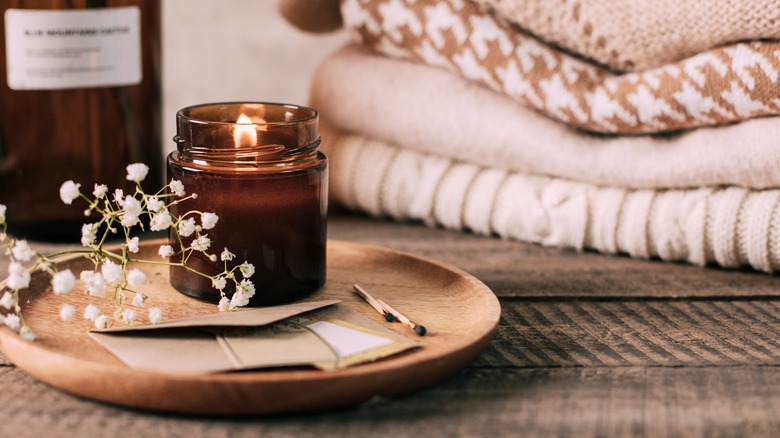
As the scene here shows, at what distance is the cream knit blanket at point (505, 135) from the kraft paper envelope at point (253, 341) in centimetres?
28

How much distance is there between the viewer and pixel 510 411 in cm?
44

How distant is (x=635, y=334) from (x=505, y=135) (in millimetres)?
240

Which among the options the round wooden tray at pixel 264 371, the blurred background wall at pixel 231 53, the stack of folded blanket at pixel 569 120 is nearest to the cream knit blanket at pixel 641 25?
the stack of folded blanket at pixel 569 120

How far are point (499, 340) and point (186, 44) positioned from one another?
27.9 inches

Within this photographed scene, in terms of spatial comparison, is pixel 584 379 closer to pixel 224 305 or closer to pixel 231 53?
pixel 224 305

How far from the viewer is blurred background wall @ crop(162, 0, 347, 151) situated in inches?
43.8

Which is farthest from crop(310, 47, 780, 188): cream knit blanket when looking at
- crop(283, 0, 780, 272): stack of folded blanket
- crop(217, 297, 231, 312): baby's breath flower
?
crop(217, 297, 231, 312): baby's breath flower

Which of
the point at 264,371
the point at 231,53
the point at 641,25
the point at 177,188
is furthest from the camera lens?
the point at 231,53

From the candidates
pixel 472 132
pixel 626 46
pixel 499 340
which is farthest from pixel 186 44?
pixel 499 340

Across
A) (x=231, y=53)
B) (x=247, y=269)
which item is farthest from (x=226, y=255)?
(x=231, y=53)

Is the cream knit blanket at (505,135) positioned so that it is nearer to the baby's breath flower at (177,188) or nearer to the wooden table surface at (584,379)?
the wooden table surface at (584,379)

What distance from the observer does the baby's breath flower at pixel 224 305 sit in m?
0.52

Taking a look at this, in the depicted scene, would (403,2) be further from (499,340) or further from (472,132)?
(499,340)

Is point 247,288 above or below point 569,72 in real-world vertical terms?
below
